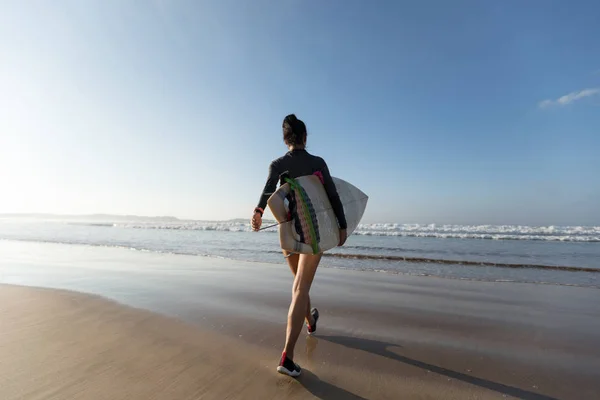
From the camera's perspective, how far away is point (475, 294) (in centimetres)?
595

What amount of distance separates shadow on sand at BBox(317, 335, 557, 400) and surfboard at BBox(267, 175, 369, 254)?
4.18ft

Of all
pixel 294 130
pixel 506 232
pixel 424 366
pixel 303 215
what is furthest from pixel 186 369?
pixel 506 232

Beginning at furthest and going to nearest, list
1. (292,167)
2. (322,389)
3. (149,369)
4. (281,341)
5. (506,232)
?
(506,232)
(281,341)
(292,167)
(149,369)
(322,389)

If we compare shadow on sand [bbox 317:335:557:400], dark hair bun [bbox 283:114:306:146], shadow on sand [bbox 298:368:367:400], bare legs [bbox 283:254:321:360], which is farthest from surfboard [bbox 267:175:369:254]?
shadow on sand [bbox 317:335:557:400]

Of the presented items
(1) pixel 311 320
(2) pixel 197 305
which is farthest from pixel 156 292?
(1) pixel 311 320

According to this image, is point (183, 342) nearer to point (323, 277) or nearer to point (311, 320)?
point (311, 320)

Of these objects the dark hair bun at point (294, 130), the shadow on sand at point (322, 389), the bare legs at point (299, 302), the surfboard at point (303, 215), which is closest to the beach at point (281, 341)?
the shadow on sand at point (322, 389)

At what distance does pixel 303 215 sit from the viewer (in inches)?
109

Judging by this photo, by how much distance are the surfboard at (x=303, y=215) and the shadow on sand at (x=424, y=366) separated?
127cm

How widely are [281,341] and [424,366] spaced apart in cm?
143

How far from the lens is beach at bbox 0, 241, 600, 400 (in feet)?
8.17

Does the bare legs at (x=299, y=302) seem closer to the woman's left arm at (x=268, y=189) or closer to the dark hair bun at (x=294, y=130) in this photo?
the woman's left arm at (x=268, y=189)

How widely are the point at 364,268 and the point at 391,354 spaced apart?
6.01 m

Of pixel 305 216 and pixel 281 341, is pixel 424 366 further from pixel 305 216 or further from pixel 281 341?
pixel 305 216
